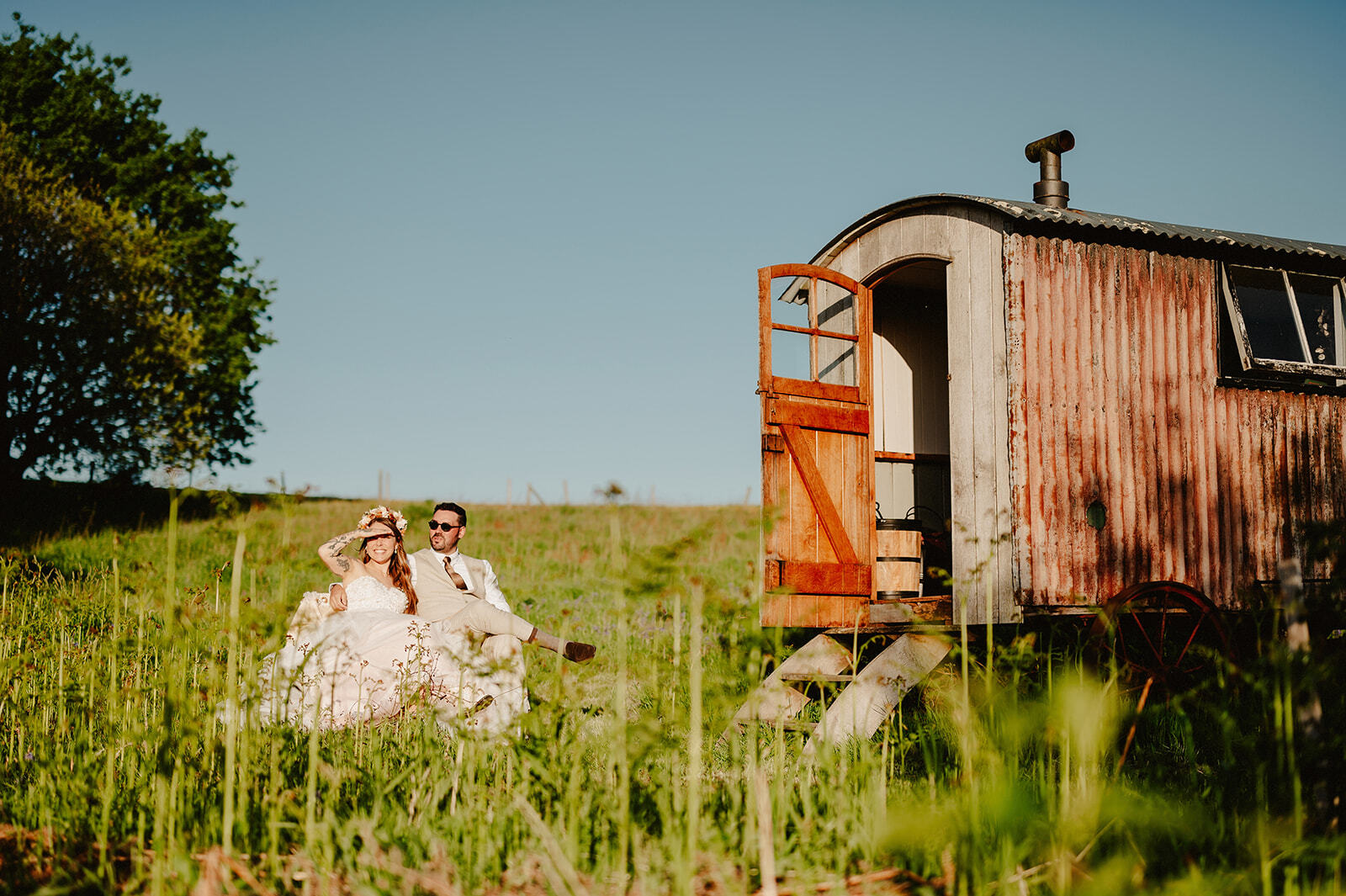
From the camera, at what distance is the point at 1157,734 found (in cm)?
548

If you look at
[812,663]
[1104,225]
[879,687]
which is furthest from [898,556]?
[1104,225]

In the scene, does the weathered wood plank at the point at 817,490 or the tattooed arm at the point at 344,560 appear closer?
the weathered wood plank at the point at 817,490

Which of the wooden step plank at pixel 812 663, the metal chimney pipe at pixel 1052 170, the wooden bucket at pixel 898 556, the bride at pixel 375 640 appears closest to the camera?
the bride at pixel 375 640

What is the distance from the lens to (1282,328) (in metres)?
7.03

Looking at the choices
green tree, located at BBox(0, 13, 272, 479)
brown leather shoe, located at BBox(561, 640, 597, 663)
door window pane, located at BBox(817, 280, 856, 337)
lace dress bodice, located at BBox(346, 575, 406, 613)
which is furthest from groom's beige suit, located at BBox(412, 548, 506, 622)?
green tree, located at BBox(0, 13, 272, 479)

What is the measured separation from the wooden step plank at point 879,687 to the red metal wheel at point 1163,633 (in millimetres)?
993

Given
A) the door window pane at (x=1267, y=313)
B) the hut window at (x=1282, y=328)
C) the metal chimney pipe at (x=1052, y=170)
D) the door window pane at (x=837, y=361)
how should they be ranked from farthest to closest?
the metal chimney pipe at (x=1052, y=170) < the door window pane at (x=837, y=361) < the door window pane at (x=1267, y=313) < the hut window at (x=1282, y=328)

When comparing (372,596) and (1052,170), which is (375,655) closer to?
(372,596)

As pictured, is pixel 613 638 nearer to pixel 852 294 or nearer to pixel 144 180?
pixel 852 294

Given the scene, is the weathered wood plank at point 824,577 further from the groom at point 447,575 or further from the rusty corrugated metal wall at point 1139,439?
the groom at point 447,575

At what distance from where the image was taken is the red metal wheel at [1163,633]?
19.0 ft

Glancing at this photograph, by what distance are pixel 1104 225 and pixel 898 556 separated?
286cm

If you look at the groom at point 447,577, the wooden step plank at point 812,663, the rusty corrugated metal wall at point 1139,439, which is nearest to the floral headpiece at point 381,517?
the groom at point 447,577

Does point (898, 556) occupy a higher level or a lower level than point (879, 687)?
higher
